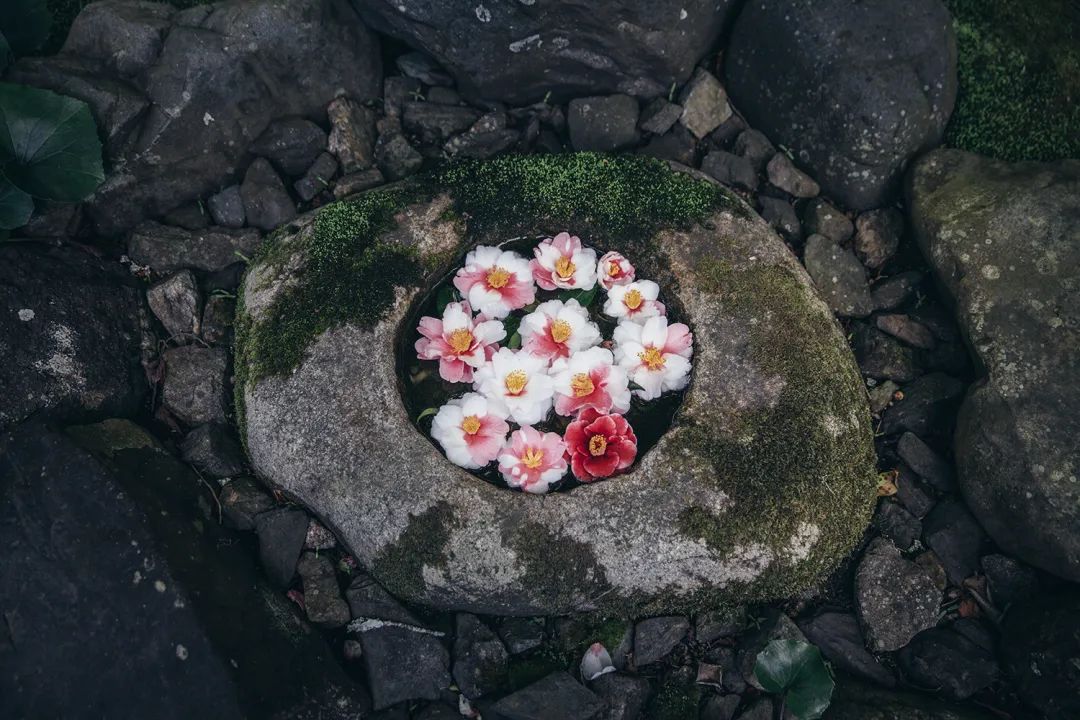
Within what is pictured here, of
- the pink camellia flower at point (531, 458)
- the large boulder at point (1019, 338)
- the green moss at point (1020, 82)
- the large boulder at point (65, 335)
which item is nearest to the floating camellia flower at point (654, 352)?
the pink camellia flower at point (531, 458)

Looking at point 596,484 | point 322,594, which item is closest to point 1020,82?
point 596,484

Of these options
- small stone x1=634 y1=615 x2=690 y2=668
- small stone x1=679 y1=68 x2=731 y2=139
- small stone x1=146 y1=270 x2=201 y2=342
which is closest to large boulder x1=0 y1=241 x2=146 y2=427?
small stone x1=146 y1=270 x2=201 y2=342

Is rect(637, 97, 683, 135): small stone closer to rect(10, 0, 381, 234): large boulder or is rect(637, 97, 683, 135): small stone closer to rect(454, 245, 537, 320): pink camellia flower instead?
rect(454, 245, 537, 320): pink camellia flower

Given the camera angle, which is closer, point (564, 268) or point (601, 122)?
point (564, 268)

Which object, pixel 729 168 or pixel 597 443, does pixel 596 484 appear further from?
pixel 729 168

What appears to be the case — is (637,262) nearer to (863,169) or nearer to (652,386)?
(652,386)

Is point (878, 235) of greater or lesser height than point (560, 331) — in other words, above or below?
above
